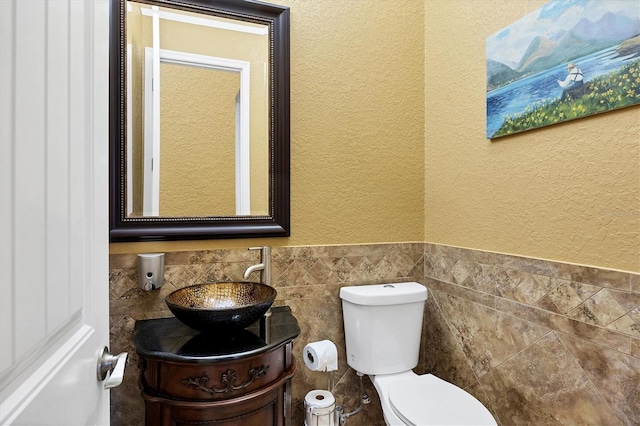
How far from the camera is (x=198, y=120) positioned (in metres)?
1.60

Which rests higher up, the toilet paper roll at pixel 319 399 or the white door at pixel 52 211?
the white door at pixel 52 211

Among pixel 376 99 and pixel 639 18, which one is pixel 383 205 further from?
pixel 639 18

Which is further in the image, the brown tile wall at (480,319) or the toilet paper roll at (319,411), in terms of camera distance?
the toilet paper roll at (319,411)

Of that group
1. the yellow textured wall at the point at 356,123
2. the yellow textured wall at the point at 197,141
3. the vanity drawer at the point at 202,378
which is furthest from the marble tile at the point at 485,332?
the yellow textured wall at the point at 197,141

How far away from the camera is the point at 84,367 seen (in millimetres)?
632

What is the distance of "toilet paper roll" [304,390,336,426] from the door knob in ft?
3.55

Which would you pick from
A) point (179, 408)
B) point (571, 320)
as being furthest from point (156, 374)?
point (571, 320)

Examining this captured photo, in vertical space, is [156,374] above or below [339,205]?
below

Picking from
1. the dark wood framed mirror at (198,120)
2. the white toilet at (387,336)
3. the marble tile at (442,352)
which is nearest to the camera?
the dark wood framed mirror at (198,120)

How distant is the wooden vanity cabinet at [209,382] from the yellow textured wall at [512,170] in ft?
3.48

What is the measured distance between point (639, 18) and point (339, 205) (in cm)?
126

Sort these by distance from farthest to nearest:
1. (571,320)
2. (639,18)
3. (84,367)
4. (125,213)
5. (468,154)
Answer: (468,154) → (125,213) → (571,320) → (639,18) → (84,367)

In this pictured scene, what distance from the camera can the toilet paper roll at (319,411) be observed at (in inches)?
63.2

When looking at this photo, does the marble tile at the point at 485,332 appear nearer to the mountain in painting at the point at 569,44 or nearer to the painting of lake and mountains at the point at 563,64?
the painting of lake and mountains at the point at 563,64
